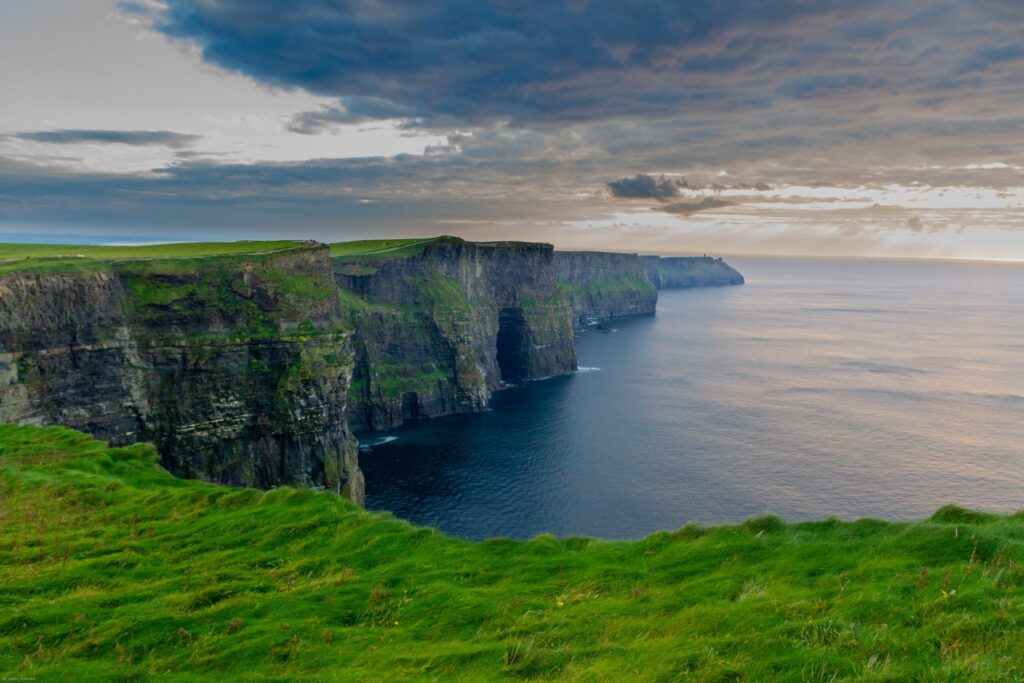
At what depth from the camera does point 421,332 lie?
12762 cm

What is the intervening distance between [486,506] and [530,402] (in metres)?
58.2

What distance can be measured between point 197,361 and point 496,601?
61.6 meters

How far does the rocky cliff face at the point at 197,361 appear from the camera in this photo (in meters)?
53.8

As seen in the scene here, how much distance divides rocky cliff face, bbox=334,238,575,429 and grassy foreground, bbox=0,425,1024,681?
96.1 meters

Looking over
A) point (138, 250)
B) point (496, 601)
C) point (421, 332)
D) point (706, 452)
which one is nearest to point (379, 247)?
point (421, 332)

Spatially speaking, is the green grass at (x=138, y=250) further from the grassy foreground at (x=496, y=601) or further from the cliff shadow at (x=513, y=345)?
the cliff shadow at (x=513, y=345)

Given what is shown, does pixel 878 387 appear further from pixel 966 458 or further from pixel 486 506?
pixel 486 506

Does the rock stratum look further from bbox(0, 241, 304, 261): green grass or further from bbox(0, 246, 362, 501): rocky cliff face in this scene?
bbox(0, 241, 304, 261): green grass

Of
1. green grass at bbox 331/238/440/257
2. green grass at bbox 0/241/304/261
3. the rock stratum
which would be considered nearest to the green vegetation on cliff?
green grass at bbox 0/241/304/261

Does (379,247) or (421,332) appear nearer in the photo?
(421,332)

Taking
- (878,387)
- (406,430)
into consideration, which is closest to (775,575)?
(406,430)

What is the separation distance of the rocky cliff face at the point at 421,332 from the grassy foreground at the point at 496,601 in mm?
96128

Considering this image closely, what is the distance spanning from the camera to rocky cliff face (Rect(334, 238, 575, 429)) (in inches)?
4611

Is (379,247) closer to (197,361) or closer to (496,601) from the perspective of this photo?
(197,361)
